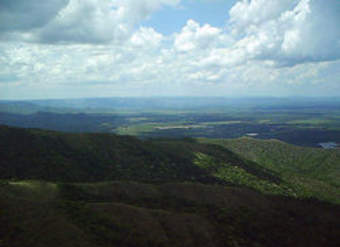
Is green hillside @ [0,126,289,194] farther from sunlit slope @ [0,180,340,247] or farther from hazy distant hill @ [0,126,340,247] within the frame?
sunlit slope @ [0,180,340,247]

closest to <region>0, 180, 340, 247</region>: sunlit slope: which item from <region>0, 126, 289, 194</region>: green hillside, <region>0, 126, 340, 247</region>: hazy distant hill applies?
<region>0, 126, 340, 247</region>: hazy distant hill

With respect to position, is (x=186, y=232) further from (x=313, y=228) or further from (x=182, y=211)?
(x=313, y=228)

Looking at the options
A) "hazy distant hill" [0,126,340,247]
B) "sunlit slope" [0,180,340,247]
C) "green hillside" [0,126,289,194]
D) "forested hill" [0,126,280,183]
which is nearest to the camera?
"sunlit slope" [0,180,340,247]

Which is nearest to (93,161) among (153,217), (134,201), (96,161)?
(96,161)

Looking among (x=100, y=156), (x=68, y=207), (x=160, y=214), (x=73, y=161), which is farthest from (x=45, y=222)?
(x=100, y=156)

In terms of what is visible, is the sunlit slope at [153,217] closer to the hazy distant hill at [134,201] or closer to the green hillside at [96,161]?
the hazy distant hill at [134,201]

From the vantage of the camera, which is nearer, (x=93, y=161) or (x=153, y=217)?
(x=153, y=217)

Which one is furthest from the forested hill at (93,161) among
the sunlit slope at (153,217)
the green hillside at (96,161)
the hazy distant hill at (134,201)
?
the sunlit slope at (153,217)

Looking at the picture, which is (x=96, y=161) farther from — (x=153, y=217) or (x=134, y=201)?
(x=153, y=217)
